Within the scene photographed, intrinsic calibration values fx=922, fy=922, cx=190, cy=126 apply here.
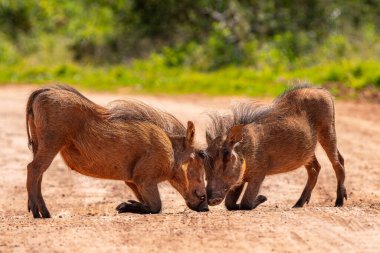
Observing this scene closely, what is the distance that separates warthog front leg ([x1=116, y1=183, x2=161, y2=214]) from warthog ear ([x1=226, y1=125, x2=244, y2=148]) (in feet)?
2.49

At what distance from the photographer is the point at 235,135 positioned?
26.3 feet

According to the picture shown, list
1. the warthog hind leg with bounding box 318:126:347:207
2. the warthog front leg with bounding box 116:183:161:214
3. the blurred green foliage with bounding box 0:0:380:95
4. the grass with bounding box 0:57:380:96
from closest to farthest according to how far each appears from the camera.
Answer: the warthog front leg with bounding box 116:183:161:214 < the warthog hind leg with bounding box 318:126:347:207 < the grass with bounding box 0:57:380:96 < the blurred green foliage with bounding box 0:0:380:95

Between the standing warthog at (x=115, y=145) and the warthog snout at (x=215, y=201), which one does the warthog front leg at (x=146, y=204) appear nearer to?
the standing warthog at (x=115, y=145)

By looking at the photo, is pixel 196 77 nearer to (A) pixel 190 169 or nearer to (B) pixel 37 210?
(A) pixel 190 169

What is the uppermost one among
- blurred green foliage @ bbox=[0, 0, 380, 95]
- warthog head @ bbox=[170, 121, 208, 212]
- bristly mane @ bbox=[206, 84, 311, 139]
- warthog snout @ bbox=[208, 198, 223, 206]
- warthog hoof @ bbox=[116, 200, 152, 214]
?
blurred green foliage @ bbox=[0, 0, 380, 95]

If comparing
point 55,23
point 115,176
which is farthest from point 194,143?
point 55,23

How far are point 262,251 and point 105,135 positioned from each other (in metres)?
2.54

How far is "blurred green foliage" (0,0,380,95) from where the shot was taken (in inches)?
832

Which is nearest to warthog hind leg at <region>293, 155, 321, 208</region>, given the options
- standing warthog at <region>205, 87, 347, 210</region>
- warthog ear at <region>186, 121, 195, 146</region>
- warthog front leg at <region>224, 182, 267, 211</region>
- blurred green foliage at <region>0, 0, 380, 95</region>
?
standing warthog at <region>205, 87, 347, 210</region>

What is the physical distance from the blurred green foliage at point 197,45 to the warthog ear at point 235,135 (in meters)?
11.2

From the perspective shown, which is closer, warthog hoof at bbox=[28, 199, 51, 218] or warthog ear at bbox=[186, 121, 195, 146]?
warthog hoof at bbox=[28, 199, 51, 218]

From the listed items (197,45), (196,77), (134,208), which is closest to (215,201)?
(134,208)

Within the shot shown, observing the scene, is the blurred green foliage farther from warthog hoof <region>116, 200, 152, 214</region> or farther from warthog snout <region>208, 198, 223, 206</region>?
warthog hoof <region>116, 200, 152, 214</region>

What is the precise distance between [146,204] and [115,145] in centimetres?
57
